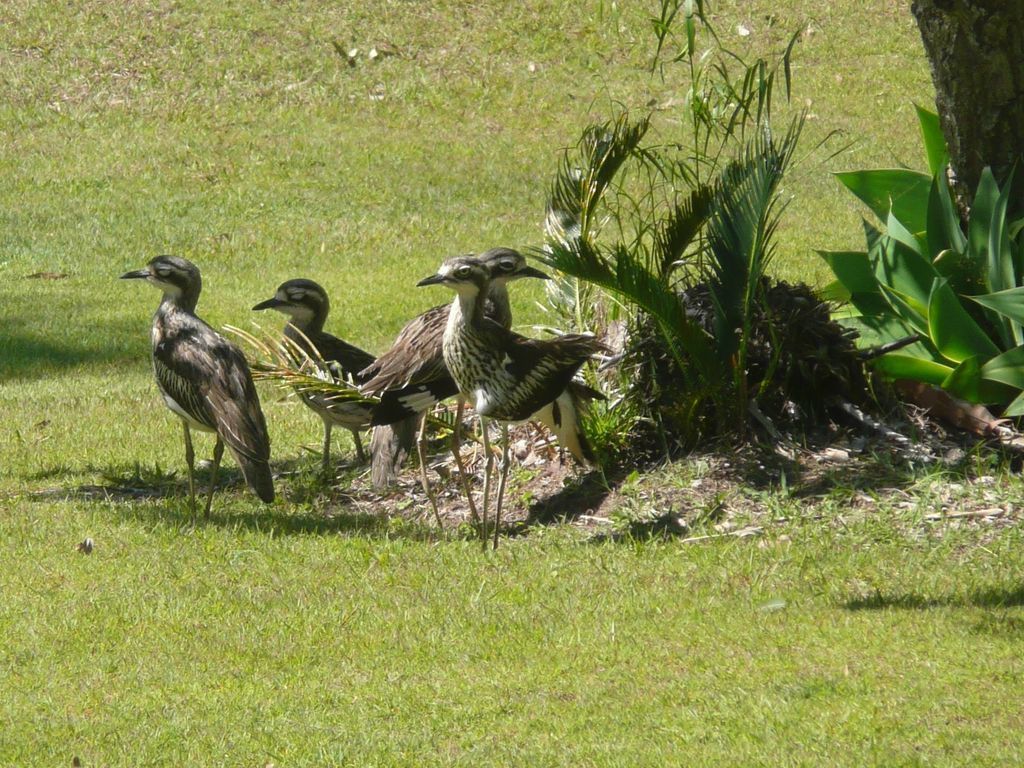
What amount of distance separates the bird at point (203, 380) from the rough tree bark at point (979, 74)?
4.56 meters

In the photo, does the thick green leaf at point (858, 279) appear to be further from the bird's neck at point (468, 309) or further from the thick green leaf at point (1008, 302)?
the bird's neck at point (468, 309)

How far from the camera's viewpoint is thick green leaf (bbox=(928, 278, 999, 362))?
27.5ft

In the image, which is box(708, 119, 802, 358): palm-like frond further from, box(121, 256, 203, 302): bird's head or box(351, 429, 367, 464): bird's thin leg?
box(121, 256, 203, 302): bird's head

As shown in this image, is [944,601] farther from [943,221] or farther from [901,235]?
[943,221]

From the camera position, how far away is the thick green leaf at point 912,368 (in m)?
8.63

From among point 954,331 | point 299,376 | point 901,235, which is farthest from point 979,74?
point 299,376

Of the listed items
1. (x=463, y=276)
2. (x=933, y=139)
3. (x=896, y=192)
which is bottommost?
(x=463, y=276)

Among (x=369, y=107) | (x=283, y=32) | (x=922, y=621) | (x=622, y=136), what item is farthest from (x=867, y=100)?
(x=922, y=621)

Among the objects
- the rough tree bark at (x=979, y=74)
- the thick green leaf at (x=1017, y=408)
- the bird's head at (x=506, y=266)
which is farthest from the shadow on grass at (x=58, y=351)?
the thick green leaf at (x=1017, y=408)

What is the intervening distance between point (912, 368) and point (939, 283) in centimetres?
65

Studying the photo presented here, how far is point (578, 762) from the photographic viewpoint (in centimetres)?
523

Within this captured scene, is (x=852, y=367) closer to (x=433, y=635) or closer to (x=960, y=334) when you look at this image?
(x=960, y=334)

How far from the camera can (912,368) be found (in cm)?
877

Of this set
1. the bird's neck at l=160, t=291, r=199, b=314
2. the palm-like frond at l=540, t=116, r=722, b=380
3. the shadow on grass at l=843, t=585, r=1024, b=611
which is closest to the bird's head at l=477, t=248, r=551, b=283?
the palm-like frond at l=540, t=116, r=722, b=380
